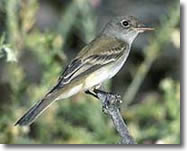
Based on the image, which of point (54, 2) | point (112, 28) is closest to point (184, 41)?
point (112, 28)

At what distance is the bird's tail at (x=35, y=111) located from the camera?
4770 millimetres

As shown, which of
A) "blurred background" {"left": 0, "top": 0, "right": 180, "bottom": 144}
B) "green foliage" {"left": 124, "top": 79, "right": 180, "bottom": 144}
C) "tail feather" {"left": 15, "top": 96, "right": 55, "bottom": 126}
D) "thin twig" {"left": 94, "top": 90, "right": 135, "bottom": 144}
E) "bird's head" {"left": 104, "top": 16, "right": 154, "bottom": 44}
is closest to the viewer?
"thin twig" {"left": 94, "top": 90, "right": 135, "bottom": 144}

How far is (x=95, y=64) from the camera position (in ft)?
17.4

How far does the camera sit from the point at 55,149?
5.26 meters

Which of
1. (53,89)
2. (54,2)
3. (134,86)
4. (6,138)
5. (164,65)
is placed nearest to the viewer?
(53,89)

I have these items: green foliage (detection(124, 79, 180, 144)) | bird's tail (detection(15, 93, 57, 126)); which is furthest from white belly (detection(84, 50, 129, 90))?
green foliage (detection(124, 79, 180, 144))

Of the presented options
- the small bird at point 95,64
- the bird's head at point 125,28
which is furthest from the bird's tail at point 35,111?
the bird's head at point 125,28

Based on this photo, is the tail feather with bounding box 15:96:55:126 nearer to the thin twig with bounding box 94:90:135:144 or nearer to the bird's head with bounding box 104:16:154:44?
the thin twig with bounding box 94:90:135:144

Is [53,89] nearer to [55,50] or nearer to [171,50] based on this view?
[55,50]

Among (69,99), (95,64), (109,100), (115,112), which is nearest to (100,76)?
(95,64)

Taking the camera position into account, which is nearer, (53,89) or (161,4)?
(53,89)

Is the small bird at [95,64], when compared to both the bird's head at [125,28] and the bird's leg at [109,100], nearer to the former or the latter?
the bird's head at [125,28]

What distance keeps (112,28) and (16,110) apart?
2.91 feet

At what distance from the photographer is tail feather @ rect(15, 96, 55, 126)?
15.6ft
